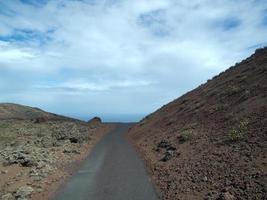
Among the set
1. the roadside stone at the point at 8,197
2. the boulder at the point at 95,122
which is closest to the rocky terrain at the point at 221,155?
the roadside stone at the point at 8,197

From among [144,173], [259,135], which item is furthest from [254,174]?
[144,173]

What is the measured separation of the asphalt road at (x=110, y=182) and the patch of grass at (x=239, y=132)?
5307mm

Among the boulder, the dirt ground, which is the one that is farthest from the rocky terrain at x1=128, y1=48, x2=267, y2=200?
the boulder

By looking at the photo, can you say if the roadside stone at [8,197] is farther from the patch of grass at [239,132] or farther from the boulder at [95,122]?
the boulder at [95,122]

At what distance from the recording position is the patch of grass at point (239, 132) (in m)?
18.8

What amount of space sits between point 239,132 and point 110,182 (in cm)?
802

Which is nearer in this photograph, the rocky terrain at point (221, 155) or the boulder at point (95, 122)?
the rocky terrain at point (221, 155)

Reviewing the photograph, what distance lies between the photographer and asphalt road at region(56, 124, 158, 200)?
46.0 ft

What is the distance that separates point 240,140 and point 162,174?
4.55 meters

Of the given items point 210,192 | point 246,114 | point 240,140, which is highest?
point 246,114

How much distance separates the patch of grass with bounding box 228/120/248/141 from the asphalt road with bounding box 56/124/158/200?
5.31 meters

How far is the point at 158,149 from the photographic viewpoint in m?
26.3

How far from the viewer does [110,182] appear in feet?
53.4

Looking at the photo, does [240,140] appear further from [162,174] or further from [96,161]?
[96,161]
